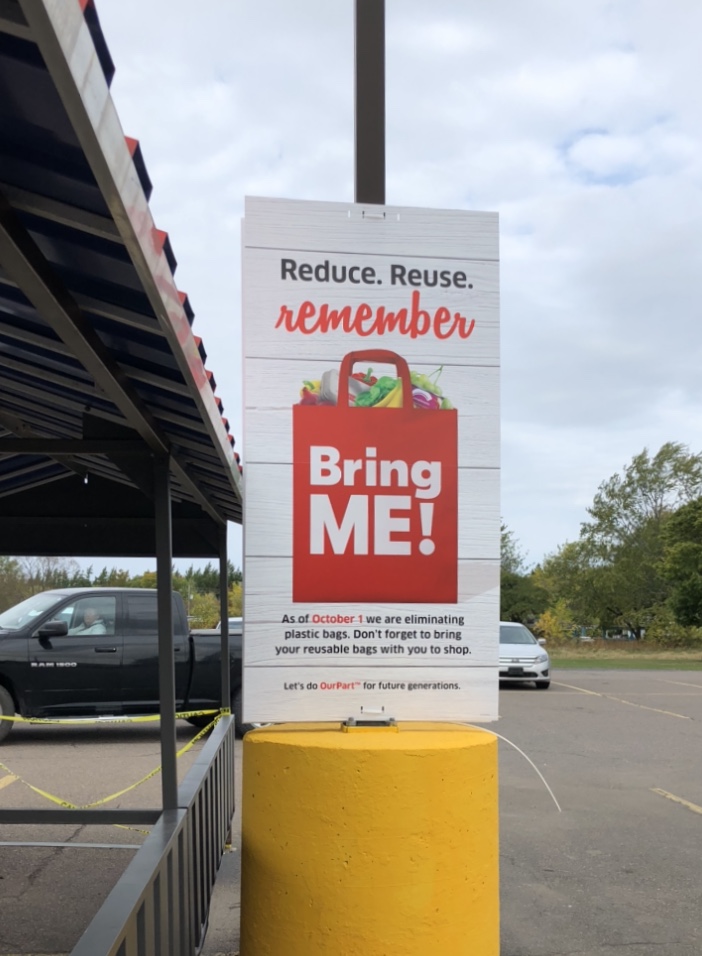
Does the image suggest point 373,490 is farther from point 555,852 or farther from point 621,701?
point 621,701

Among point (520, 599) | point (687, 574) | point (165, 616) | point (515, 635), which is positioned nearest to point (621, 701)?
point (515, 635)

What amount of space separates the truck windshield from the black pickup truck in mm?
11

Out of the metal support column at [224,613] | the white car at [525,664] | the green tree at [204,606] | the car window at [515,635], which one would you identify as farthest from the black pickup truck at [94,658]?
the green tree at [204,606]

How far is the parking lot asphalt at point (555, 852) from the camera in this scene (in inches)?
201

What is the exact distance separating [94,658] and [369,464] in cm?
834

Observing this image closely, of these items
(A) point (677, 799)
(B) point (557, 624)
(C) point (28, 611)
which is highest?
(C) point (28, 611)

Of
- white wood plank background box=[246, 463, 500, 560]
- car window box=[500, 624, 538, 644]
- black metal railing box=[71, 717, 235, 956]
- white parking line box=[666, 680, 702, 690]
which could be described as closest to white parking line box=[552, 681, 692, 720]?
car window box=[500, 624, 538, 644]

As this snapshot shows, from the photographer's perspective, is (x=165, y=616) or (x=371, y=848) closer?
(x=371, y=848)

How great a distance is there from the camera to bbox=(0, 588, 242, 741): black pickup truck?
11.0 m

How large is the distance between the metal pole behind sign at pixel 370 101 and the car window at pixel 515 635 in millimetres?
17335

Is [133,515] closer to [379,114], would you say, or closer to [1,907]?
[1,907]

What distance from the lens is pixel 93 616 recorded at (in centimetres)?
1156

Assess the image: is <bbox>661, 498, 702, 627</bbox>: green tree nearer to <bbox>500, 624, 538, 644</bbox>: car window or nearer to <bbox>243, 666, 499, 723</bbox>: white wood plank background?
<bbox>500, 624, 538, 644</bbox>: car window

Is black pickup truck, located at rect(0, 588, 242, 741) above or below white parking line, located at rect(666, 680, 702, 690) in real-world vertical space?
above
